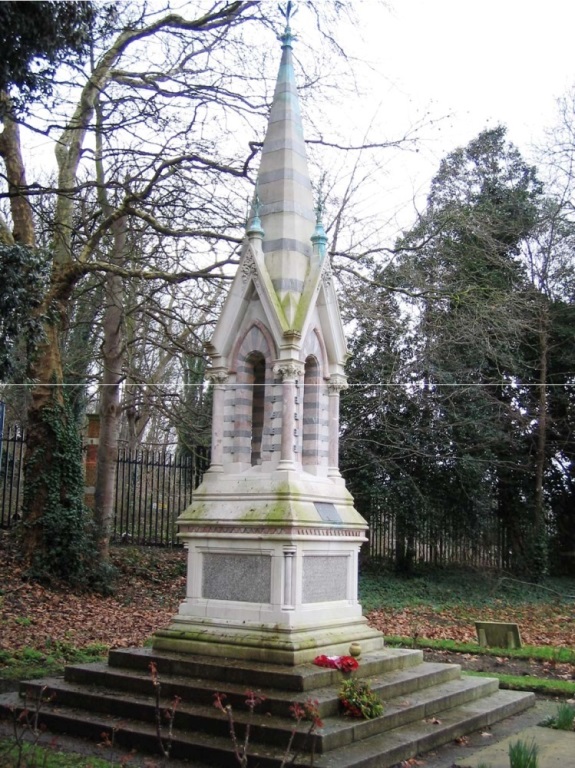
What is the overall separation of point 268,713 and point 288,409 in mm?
3133

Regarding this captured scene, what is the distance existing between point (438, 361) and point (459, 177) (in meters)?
7.97

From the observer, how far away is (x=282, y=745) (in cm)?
652

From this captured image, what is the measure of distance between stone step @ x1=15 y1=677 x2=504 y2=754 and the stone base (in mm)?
571

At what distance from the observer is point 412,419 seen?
21.2 m

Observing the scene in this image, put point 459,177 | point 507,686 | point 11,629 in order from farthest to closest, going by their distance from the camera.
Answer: point 459,177 → point 11,629 → point 507,686

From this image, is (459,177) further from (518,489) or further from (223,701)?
(223,701)

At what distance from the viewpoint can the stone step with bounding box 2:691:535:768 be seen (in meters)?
6.31

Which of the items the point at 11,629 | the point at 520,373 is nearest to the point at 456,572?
the point at 520,373

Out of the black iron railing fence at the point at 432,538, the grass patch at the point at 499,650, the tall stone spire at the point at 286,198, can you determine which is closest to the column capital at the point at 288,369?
the tall stone spire at the point at 286,198

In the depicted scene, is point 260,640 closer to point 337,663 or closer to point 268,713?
point 337,663

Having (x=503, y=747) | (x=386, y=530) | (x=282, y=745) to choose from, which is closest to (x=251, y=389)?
(x=282, y=745)

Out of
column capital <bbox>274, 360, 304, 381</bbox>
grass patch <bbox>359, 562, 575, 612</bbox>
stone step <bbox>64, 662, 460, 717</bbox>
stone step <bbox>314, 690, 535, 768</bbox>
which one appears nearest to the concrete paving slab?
stone step <bbox>314, 690, 535, 768</bbox>

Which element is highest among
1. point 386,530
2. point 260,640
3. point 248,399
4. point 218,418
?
point 248,399

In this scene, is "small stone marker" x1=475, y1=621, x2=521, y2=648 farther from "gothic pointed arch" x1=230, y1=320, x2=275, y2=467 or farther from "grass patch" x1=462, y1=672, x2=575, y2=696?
"gothic pointed arch" x1=230, y1=320, x2=275, y2=467
